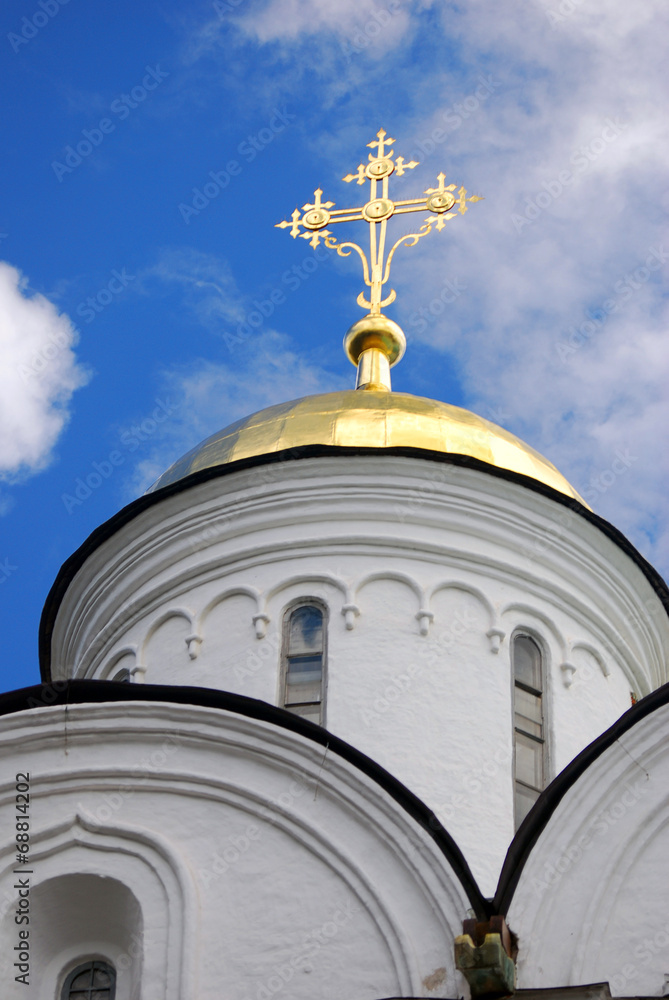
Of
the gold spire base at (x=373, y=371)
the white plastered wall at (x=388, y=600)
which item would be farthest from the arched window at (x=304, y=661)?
the gold spire base at (x=373, y=371)

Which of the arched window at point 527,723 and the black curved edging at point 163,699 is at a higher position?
the arched window at point 527,723

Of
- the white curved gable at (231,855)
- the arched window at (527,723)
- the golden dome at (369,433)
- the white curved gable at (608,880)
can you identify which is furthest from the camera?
the golden dome at (369,433)

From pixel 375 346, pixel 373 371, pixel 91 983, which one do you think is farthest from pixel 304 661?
pixel 375 346

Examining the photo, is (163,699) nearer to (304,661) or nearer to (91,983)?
(91,983)

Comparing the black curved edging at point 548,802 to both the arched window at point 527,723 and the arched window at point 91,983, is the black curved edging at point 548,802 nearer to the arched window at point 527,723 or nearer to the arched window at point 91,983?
the arched window at point 527,723

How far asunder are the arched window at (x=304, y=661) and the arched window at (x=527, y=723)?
3.52ft

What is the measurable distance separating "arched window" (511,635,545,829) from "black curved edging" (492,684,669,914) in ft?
4.21

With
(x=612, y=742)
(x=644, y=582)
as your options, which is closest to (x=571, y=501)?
(x=644, y=582)

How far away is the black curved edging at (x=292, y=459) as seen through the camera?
398 inches

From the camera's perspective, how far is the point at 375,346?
12031 mm

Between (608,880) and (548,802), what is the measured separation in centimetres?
43

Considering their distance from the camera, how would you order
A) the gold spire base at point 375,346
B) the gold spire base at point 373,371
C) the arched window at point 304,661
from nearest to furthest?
the arched window at point 304,661
the gold spire base at point 373,371
the gold spire base at point 375,346

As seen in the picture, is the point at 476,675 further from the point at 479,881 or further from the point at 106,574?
the point at 106,574

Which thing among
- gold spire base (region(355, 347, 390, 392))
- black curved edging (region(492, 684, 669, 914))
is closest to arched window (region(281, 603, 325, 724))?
black curved edging (region(492, 684, 669, 914))
